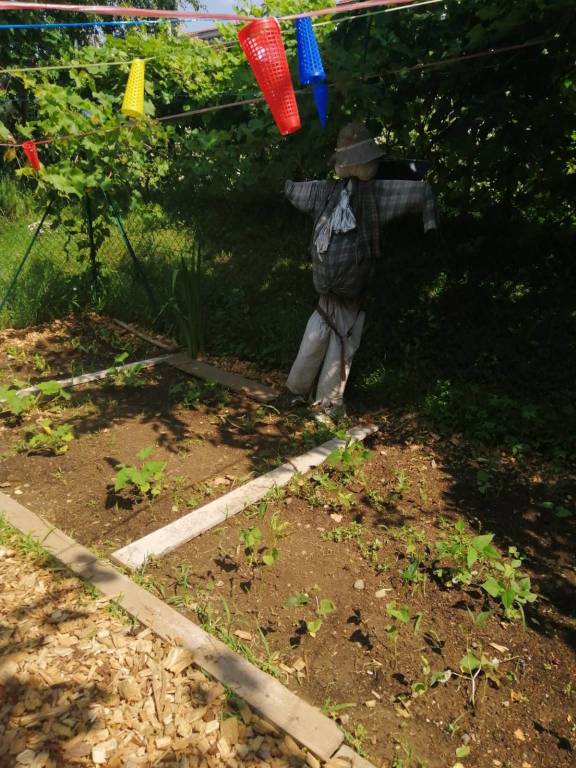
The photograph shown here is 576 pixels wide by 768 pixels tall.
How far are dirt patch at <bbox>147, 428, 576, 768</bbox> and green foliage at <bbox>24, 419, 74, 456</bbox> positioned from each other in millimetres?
1262

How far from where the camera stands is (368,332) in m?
4.68

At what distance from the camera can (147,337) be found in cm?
537

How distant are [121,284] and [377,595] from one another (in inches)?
178

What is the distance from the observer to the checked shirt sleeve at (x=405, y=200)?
3.38m

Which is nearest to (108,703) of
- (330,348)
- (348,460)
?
(348,460)

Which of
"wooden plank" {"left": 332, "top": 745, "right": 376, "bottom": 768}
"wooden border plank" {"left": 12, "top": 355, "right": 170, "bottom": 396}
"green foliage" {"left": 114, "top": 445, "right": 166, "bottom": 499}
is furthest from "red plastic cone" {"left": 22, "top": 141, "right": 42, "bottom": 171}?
"wooden plank" {"left": 332, "top": 745, "right": 376, "bottom": 768}

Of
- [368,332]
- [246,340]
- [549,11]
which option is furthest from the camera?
[246,340]

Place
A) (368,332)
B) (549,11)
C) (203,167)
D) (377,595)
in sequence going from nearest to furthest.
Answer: (377,595) < (549,11) < (368,332) < (203,167)

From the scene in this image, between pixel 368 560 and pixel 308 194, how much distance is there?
2369 mm

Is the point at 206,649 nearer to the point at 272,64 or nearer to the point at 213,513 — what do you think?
the point at 213,513

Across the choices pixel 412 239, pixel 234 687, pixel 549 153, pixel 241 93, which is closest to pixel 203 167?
pixel 241 93

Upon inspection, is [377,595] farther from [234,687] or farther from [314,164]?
[314,164]

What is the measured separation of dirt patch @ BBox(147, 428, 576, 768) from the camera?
6.25ft

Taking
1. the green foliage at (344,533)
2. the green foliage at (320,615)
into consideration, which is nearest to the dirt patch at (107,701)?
the green foliage at (320,615)
